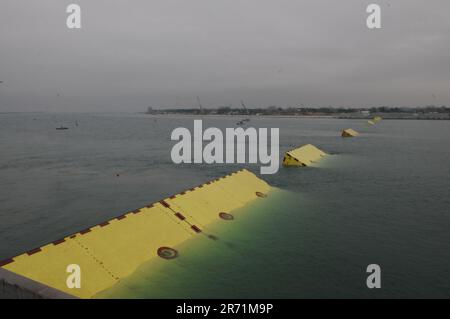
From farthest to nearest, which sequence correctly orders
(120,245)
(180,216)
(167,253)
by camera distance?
(180,216) < (167,253) < (120,245)

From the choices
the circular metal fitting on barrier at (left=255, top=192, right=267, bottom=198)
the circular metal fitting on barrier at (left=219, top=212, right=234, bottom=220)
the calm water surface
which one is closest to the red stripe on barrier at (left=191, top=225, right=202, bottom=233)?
the calm water surface

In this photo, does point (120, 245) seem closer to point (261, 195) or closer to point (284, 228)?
point (284, 228)

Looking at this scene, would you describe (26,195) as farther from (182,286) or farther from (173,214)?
(182,286)

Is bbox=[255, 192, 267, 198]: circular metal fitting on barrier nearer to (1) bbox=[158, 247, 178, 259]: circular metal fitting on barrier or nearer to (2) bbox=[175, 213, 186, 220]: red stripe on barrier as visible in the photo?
(2) bbox=[175, 213, 186, 220]: red stripe on barrier

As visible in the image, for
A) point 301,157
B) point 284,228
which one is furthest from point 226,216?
point 301,157
